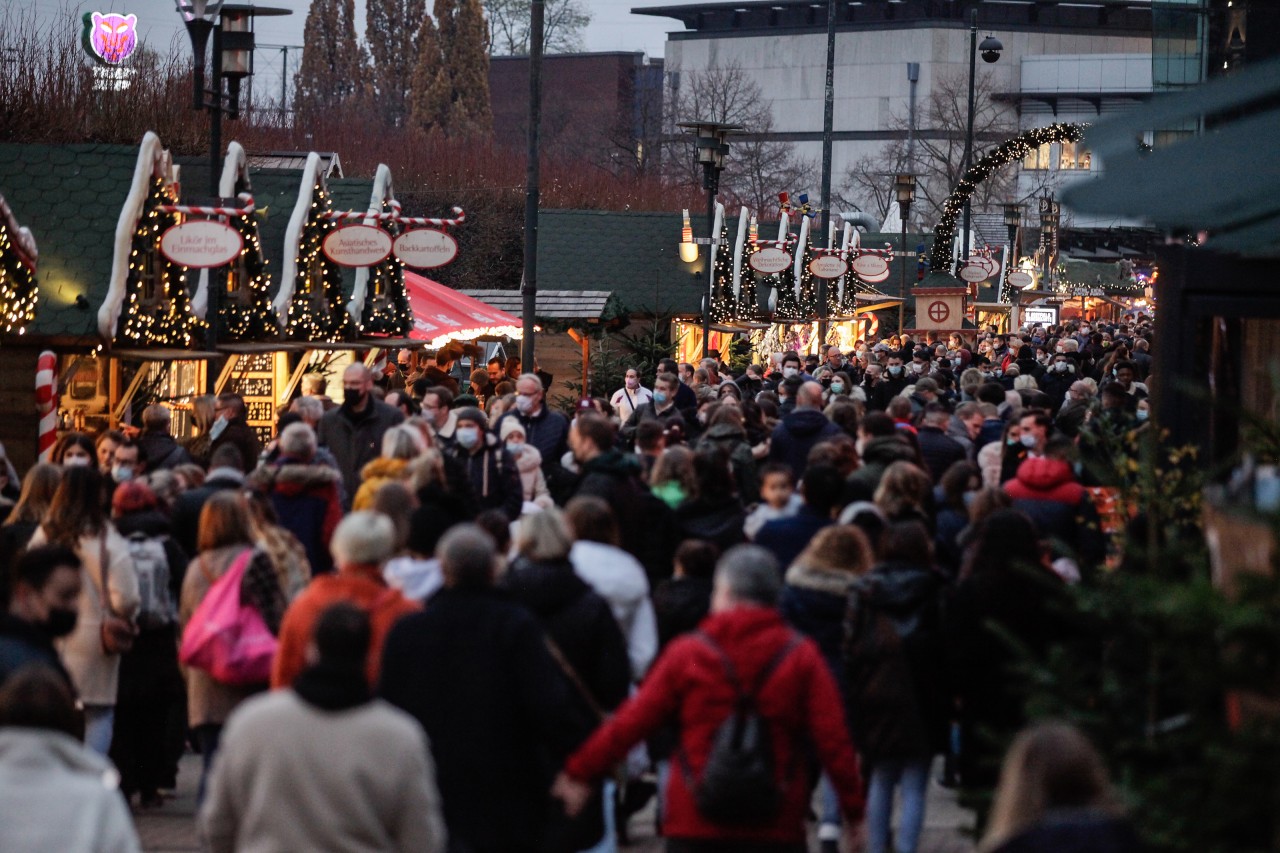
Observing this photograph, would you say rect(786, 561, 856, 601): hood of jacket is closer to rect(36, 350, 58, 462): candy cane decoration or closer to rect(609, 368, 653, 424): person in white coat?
rect(36, 350, 58, 462): candy cane decoration

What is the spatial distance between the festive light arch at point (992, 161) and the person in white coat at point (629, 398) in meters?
11.3

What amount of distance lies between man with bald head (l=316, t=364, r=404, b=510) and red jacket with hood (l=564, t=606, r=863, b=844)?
7.37 metres

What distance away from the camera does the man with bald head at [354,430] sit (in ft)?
44.0

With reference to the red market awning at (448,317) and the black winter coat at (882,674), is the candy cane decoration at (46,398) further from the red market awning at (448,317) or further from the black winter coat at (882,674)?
the red market awning at (448,317)

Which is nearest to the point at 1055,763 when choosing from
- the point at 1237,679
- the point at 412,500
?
the point at 1237,679

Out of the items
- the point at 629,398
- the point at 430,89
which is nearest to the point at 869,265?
the point at 629,398

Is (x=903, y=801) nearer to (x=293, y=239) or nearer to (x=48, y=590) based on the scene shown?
(x=48, y=590)

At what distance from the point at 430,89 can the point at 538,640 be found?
7758cm

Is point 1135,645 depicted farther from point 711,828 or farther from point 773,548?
point 773,548

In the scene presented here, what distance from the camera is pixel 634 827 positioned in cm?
952

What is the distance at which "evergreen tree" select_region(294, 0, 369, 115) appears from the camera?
309 feet

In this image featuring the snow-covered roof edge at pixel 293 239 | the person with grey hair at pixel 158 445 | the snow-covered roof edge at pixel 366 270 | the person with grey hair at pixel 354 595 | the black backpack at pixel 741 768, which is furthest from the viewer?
the snow-covered roof edge at pixel 366 270

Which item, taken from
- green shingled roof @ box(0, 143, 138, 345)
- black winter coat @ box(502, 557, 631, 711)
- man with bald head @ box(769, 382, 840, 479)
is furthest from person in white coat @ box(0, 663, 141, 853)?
green shingled roof @ box(0, 143, 138, 345)

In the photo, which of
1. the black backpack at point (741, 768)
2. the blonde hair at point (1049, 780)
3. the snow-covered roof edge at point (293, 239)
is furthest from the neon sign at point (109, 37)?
the blonde hair at point (1049, 780)
